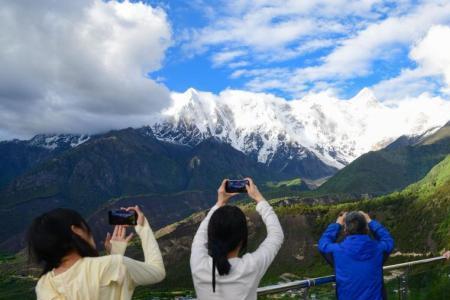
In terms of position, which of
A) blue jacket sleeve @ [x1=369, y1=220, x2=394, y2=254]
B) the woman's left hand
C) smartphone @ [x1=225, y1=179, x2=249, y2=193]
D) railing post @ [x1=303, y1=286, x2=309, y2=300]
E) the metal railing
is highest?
smartphone @ [x1=225, y1=179, x2=249, y2=193]

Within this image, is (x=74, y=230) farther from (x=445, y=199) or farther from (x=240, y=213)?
(x=445, y=199)

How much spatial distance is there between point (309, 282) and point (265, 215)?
7.49 feet

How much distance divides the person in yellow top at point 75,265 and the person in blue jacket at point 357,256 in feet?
9.25

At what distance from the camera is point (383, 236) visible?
257 inches

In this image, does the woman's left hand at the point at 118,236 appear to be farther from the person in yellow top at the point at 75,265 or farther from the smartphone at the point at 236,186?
the smartphone at the point at 236,186

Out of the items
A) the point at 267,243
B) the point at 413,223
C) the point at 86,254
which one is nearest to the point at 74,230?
the point at 86,254

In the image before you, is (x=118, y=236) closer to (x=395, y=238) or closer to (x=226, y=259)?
(x=226, y=259)

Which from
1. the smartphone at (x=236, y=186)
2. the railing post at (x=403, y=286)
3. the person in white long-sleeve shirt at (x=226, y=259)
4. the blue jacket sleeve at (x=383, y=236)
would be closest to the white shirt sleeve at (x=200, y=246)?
the person in white long-sleeve shirt at (x=226, y=259)

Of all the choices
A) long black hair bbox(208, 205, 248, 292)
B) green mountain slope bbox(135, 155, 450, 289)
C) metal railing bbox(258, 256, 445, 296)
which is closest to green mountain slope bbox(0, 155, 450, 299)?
green mountain slope bbox(135, 155, 450, 289)

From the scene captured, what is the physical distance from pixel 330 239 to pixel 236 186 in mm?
1731

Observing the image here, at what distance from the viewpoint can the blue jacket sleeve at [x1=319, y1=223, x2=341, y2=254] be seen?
6.44 meters

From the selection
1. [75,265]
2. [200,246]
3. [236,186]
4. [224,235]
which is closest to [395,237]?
[236,186]

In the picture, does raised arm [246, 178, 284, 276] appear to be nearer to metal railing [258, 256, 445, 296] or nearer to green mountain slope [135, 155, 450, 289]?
metal railing [258, 256, 445, 296]

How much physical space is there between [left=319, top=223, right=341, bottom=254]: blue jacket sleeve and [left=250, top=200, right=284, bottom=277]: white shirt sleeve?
1.51 metres
